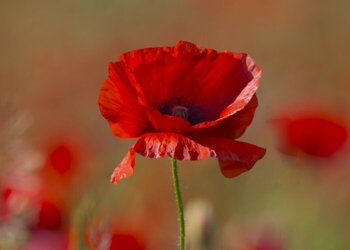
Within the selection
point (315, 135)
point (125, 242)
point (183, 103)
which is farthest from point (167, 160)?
point (183, 103)

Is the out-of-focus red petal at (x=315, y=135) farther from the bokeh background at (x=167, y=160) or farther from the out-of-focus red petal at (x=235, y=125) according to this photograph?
the out-of-focus red petal at (x=235, y=125)

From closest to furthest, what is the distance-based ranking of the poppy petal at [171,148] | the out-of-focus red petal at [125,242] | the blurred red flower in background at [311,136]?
1. the poppy petal at [171,148]
2. the out-of-focus red petal at [125,242]
3. the blurred red flower in background at [311,136]

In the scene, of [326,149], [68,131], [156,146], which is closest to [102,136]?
[68,131]

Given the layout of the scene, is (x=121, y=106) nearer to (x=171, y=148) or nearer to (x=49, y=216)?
(x=171, y=148)

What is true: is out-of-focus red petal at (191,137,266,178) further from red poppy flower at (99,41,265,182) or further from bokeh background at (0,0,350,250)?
bokeh background at (0,0,350,250)

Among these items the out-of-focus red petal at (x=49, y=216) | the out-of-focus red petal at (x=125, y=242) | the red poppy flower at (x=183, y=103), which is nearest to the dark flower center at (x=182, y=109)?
the red poppy flower at (x=183, y=103)

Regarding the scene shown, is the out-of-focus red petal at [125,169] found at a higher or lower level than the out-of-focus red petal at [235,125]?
lower

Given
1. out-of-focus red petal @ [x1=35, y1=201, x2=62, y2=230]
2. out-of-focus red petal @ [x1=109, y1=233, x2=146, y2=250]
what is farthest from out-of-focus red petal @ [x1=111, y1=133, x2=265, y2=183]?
out-of-focus red petal @ [x1=35, y1=201, x2=62, y2=230]

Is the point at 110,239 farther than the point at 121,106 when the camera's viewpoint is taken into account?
Yes
